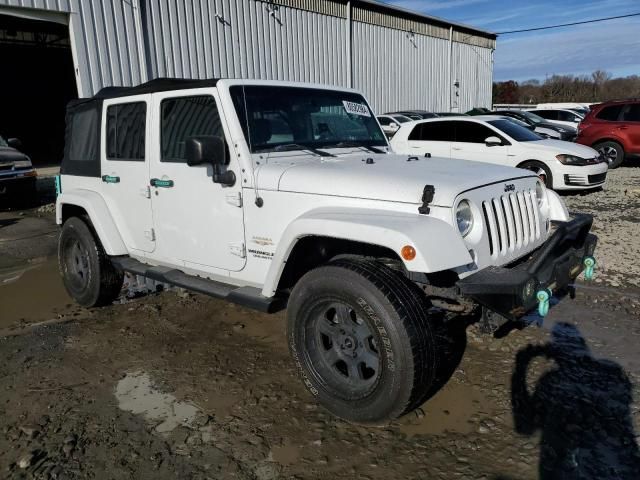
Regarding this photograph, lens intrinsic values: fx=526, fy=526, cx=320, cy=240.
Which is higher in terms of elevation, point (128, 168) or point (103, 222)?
point (128, 168)

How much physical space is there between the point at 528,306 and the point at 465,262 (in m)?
0.44

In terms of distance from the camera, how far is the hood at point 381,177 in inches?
114

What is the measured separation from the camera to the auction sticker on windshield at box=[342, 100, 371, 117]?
4.31 meters

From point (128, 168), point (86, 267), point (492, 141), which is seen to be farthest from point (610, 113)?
point (86, 267)

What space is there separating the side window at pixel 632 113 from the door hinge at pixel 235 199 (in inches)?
533

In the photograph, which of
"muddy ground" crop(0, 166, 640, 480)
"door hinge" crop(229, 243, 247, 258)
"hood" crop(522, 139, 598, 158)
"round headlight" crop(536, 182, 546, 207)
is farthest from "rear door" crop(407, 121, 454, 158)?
"door hinge" crop(229, 243, 247, 258)

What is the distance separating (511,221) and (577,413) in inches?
45.0

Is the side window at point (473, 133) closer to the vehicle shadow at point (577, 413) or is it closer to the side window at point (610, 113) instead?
the side window at point (610, 113)

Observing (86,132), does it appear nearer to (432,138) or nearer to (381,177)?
(381,177)

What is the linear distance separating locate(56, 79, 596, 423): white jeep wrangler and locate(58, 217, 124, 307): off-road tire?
25 millimetres

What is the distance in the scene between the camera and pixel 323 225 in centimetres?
288

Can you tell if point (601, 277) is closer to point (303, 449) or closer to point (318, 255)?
point (318, 255)

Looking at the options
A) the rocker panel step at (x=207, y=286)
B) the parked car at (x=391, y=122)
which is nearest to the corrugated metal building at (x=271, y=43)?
the parked car at (x=391, y=122)

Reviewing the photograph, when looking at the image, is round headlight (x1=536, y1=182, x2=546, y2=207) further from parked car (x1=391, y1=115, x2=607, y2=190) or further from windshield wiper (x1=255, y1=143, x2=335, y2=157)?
parked car (x1=391, y1=115, x2=607, y2=190)
